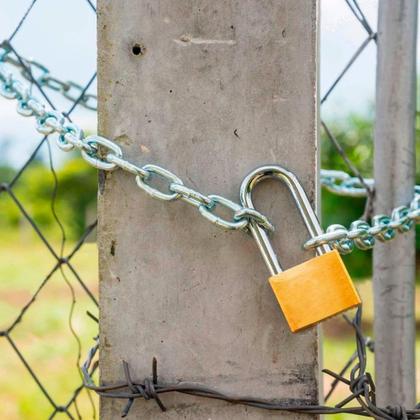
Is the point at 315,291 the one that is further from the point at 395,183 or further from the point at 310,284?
the point at 395,183

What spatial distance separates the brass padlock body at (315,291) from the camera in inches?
17.4

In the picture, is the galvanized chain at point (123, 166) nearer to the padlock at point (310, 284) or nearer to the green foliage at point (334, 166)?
the padlock at point (310, 284)

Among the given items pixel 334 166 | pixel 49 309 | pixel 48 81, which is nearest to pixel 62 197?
pixel 49 309

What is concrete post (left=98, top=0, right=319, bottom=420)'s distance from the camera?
48cm

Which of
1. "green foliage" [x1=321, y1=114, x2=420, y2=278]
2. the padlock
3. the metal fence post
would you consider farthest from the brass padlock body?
"green foliage" [x1=321, y1=114, x2=420, y2=278]

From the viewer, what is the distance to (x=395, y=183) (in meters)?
0.65

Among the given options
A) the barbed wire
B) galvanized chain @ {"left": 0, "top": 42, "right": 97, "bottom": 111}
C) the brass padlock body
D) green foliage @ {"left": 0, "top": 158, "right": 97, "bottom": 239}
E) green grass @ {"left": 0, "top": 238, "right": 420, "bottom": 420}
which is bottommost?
the barbed wire

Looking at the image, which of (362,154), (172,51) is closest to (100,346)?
(172,51)

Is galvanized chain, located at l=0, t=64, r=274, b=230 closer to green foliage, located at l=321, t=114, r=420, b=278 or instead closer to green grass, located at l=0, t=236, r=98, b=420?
green grass, located at l=0, t=236, r=98, b=420

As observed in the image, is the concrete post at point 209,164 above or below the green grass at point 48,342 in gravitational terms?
below

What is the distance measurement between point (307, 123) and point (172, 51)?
0.33ft

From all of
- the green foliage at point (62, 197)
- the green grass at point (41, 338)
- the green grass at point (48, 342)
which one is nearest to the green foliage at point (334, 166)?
the green grass at point (48, 342)

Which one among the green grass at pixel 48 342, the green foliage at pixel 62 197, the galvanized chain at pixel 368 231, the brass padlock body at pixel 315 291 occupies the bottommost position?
the brass padlock body at pixel 315 291

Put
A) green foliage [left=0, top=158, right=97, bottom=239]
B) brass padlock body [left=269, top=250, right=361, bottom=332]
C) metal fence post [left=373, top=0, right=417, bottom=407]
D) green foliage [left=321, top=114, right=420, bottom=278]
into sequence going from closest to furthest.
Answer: brass padlock body [left=269, top=250, right=361, bottom=332] < metal fence post [left=373, top=0, right=417, bottom=407] < green foliage [left=321, top=114, right=420, bottom=278] < green foliage [left=0, top=158, right=97, bottom=239]
